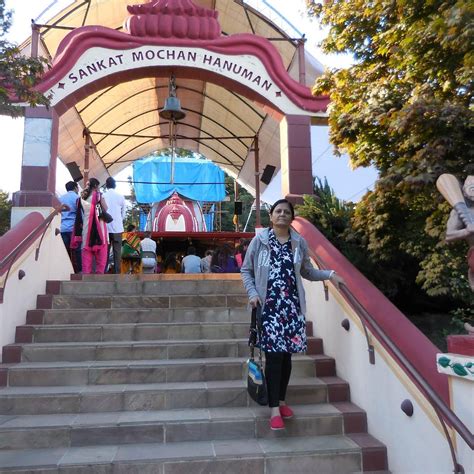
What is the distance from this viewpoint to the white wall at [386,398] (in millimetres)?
2738

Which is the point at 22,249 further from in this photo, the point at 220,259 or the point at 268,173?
the point at 268,173

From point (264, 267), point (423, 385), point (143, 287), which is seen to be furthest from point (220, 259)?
point (423, 385)

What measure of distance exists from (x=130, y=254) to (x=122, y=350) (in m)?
4.18

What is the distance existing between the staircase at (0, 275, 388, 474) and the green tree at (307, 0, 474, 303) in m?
1.39

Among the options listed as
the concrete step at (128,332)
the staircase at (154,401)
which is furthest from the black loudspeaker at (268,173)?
the concrete step at (128,332)

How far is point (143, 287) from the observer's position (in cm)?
536

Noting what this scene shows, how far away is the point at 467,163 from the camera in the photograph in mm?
3609

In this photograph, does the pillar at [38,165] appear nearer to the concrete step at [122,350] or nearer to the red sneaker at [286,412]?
the concrete step at [122,350]

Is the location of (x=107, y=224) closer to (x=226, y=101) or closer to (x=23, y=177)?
(x=23, y=177)

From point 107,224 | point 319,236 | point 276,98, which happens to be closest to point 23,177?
point 107,224

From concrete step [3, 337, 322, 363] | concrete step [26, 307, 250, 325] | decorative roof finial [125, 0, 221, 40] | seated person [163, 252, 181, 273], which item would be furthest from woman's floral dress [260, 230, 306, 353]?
seated person [163, 252, 181, 273]

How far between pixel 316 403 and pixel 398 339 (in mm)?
960

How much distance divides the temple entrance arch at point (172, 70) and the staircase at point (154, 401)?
337 cm

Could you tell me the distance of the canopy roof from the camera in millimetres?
9953
